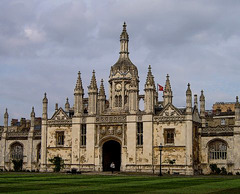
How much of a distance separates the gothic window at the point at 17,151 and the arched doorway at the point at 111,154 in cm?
1706

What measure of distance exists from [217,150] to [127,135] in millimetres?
13759

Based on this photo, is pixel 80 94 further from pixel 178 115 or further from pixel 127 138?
pixel 178 115

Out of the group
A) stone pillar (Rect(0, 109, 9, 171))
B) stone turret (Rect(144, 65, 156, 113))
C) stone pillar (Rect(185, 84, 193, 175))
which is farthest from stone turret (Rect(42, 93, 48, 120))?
stone pillar (Rect(185, 84, 193, 175))

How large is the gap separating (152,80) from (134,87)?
9.88ft

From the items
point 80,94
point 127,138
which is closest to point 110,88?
point 80,94

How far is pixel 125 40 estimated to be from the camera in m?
81.8

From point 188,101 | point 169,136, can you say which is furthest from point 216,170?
point 188,101

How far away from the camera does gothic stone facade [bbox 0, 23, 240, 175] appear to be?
70750mm

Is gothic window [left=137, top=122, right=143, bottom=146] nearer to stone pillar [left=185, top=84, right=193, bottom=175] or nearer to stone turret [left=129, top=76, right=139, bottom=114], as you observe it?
stone turret [left=129, top=76, right=139, bottom=114]

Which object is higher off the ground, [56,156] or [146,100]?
[146,100]

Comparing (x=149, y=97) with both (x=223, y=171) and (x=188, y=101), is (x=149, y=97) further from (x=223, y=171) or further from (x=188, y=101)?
(x=223, y=171)

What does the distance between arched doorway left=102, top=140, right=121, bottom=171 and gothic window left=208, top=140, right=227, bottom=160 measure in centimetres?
1546

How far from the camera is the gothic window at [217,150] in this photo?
71.5m

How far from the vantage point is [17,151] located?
86.1 m
